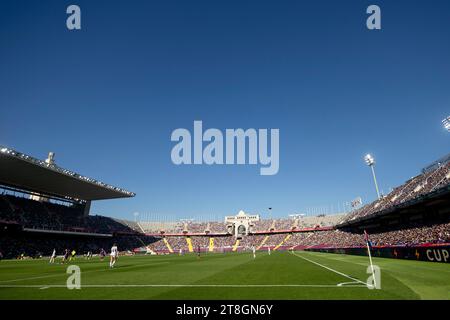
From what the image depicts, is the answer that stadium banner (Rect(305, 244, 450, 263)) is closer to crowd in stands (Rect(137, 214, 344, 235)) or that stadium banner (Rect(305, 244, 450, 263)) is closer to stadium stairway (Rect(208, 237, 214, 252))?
stadium stairway (Rect(208, 237, 214, 252))

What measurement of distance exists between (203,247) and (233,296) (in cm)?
8248

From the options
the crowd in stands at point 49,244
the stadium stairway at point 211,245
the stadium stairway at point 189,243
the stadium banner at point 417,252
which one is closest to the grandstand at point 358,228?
the stadium stairway at point 211,245

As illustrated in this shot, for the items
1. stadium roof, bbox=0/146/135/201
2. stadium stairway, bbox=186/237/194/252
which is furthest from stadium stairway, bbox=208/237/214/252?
stadium roof, bbox=0/146/135/201

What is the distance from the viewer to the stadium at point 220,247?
1003cm

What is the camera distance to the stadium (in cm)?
1003

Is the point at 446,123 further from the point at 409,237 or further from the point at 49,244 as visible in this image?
the point at 49,244

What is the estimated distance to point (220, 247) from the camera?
87312 millimetres

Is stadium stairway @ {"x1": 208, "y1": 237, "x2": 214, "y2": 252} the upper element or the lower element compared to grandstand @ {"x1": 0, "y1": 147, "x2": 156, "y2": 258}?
lower

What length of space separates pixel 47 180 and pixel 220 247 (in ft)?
169

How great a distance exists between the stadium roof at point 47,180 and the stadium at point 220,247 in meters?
0.21

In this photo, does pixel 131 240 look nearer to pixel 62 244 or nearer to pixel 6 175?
pixel 62 244

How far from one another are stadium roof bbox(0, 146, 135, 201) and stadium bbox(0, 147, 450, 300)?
0.67 ft
